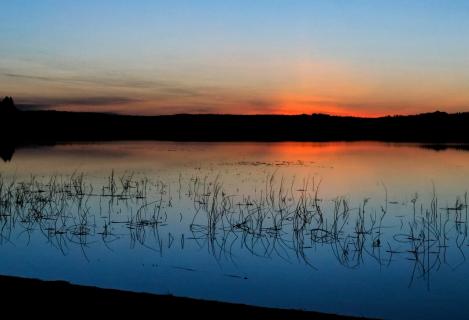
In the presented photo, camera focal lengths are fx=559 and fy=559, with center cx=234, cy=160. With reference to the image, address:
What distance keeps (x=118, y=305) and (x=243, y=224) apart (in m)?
7.07

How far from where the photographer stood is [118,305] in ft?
17.3

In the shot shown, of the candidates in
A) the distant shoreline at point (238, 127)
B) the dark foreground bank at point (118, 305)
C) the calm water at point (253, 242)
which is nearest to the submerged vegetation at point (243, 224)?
the calm water at point (253, 242)

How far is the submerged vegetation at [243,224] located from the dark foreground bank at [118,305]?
4095mm

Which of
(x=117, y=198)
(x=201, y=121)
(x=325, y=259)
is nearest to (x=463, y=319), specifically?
(x=325, y=259)

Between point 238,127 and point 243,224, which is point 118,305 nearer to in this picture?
point 243,224

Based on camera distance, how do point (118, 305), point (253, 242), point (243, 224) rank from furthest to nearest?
point (243, 224), point (253, 242), point (118, 305)

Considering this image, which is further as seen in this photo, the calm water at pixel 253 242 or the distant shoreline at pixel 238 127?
the distant shoreline at pixel 238 127

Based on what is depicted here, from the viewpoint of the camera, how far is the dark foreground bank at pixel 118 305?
16.6ft

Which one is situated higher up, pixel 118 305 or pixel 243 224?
pixel 118 305

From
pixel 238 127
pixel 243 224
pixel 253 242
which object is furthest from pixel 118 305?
pixel 238 127

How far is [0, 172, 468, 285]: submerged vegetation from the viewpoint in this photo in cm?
1016

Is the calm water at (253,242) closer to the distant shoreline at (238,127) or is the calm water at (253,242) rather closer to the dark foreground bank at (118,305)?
the dark foreground bank at (118,305)

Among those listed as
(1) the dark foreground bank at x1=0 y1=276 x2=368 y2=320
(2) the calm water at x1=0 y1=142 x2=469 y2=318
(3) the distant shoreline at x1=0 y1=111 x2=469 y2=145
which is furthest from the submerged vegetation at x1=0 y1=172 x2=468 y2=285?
(3) the distant shoreline at x1=0 y1=111 x2=469 y2=145

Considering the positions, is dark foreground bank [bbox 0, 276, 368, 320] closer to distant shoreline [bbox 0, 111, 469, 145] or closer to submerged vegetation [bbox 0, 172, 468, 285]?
submerged vegetation [bbox 0, 172, 468, 285]
